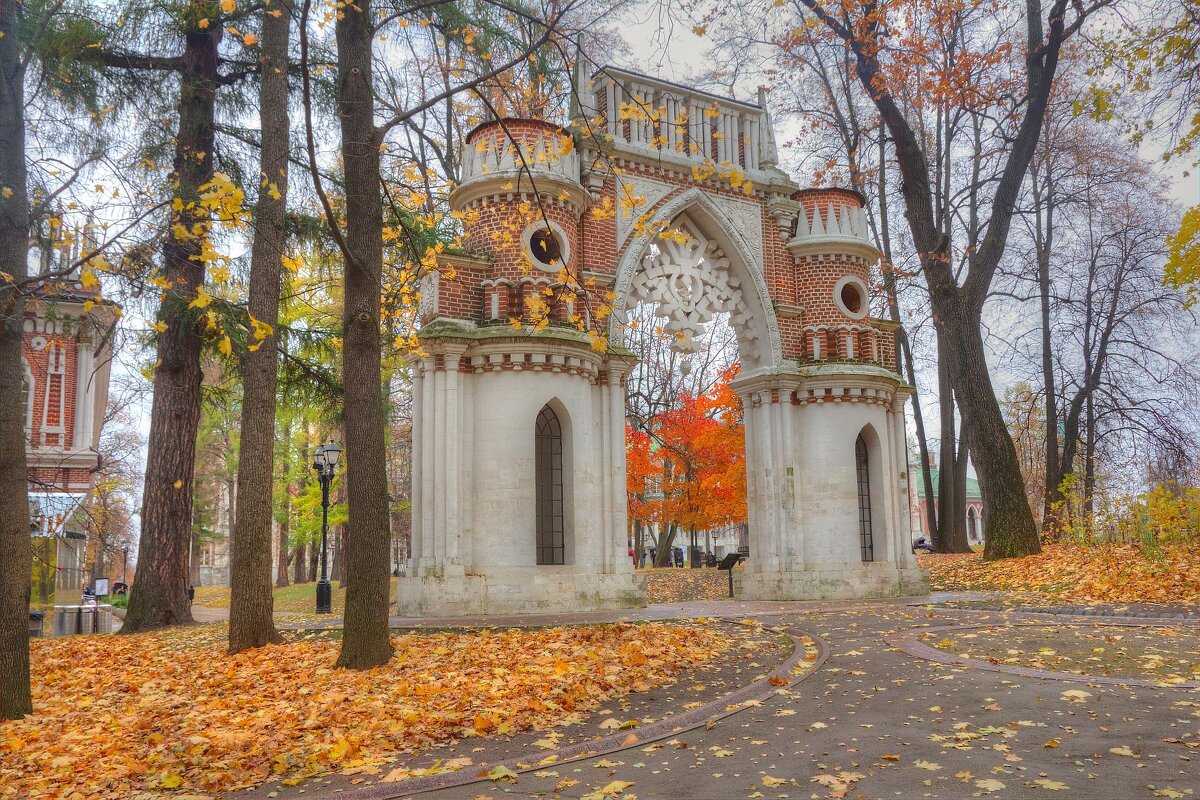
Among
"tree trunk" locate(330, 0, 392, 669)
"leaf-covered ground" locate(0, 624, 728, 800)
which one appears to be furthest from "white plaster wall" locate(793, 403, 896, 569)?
"tree trunk" locate(330, 0, 392, 669)

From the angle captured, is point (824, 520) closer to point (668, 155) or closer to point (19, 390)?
point (668, 155)

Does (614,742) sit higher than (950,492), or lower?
lower

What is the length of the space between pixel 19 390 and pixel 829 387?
39.9ft

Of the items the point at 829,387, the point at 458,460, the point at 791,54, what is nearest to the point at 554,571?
the point at 458,460

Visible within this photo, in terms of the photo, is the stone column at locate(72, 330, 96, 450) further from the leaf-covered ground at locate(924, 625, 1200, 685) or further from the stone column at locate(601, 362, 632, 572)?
the leaf-covered ground at locate(924, 625, 1200, 685)

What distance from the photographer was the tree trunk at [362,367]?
24.4 feet

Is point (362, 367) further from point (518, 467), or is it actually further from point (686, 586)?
point (686, 586)

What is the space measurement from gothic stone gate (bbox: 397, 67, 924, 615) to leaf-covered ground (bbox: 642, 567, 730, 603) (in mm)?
2986

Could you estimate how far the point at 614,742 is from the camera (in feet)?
17.2

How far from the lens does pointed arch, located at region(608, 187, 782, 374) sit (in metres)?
15.1

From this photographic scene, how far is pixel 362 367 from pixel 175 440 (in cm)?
713

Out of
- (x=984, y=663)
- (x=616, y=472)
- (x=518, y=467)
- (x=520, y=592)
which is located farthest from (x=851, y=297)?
(x=984, y=663)

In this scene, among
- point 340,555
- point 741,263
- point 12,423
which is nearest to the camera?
point 12,423

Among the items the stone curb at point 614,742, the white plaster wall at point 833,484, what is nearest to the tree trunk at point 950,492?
the white plaster wall at point 833,484
